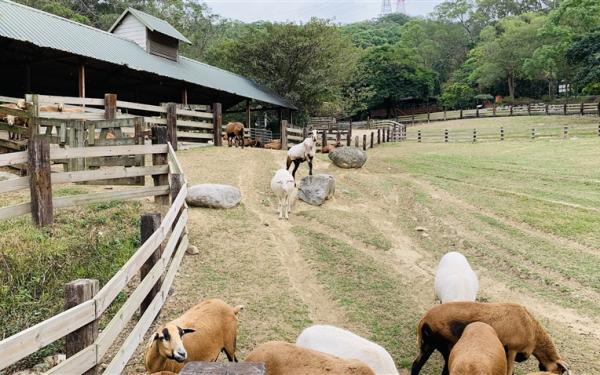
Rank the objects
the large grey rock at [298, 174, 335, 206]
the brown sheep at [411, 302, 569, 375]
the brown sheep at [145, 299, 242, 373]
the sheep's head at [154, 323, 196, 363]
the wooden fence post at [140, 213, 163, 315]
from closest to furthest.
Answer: the sheep's head at [154, 323, 196, 363], the brown sheep at [145, 299, 242, 373], the brown sheep at [411, 302, 569, 375], the wooden fence post at [140, 213, 163, 315], the large grey rock at [298, 174, 335, 206]

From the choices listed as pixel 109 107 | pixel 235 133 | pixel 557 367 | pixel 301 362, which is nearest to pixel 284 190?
pixel 109 107

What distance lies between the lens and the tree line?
31.3 meters

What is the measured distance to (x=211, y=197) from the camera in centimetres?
988

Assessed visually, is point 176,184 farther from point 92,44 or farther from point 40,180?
point 92,44

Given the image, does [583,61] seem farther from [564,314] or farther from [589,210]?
[564,314]

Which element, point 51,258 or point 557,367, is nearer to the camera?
point 557,367

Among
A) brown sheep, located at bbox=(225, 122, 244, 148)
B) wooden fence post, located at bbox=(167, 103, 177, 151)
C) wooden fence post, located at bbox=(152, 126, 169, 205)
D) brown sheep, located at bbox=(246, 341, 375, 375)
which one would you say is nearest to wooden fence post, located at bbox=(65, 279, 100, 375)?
brown sheep, located at bbox=(246, 341, 375, 375)

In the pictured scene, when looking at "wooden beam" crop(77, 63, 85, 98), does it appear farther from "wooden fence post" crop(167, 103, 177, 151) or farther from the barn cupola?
the barn cupola

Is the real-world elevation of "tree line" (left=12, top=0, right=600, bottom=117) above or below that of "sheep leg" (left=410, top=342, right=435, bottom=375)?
above

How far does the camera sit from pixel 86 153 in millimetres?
7039

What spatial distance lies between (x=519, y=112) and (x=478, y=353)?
160 feet

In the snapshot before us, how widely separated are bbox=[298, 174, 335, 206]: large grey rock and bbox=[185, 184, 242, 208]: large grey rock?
2115 mm

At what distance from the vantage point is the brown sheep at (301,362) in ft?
11.9

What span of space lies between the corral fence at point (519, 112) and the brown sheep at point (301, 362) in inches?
1727
